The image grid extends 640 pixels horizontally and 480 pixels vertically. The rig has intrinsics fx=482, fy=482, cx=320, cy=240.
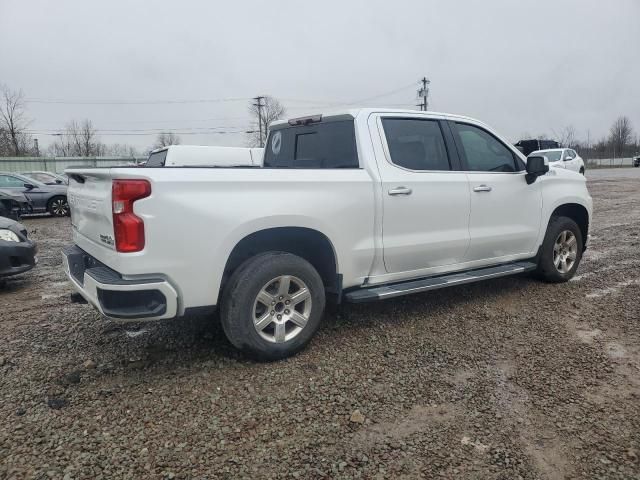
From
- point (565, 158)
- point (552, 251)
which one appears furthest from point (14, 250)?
point (565, 158)

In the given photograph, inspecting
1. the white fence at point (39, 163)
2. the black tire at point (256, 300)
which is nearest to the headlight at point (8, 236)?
the black tire at point (256, 300)

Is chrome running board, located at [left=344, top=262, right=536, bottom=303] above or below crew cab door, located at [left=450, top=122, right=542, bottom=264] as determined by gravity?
below

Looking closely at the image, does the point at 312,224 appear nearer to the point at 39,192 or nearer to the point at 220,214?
the point at 220,214

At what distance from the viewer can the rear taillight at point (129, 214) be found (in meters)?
2.99

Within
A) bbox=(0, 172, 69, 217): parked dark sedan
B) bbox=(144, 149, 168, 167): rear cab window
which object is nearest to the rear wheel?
bbox=(0, 172, 69, 217): parked dark sedan

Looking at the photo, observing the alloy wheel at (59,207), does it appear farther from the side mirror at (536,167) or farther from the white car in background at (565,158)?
the white car in background at (565,158)

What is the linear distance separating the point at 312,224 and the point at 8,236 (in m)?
4.22

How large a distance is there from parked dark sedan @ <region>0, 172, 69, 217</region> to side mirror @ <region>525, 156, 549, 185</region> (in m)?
13.7

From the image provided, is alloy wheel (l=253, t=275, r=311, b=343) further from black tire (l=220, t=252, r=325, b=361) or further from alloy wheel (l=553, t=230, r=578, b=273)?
alloy wheel (l=553, t=230, r=578, b=273)

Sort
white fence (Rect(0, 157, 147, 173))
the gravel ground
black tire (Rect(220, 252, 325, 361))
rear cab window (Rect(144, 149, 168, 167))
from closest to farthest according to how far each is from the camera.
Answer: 1. the gravel ground
2. black tire (Rect(220, 252, 325, 361))
3. rear cab window (Rect(144, 149, 168, 167))
4. white fence (Rect(0, 157, 147, 173))

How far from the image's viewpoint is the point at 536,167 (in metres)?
5.00

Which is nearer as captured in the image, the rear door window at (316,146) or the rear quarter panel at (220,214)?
the rear quarter panel at (220,214)

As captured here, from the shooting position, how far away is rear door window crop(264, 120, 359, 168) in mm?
4180

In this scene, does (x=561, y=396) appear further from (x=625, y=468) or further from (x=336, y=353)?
(x=336, y=353)
